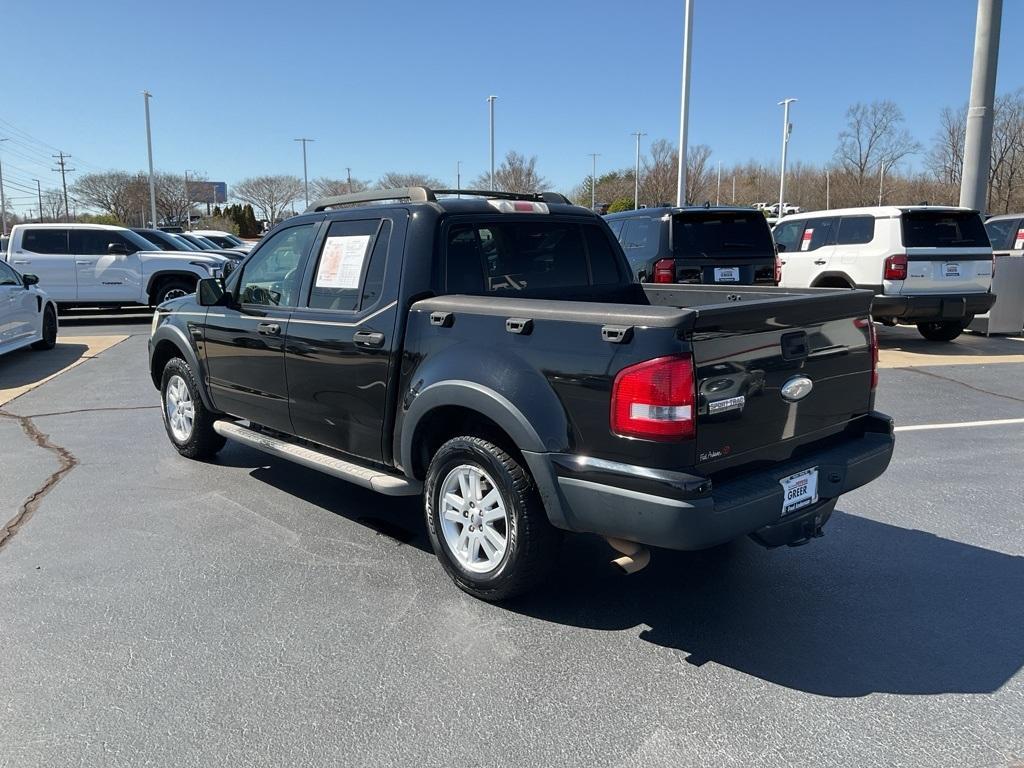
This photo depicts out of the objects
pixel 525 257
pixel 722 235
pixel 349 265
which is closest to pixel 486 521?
pixel 525 257

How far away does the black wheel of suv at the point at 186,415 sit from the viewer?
6191mm

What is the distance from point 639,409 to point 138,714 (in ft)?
7.08

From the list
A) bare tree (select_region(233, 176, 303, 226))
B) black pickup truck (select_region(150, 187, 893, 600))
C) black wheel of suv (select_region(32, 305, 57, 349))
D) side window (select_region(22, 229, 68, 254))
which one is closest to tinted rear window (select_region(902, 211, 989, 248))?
black pickup truck (select_region(150, 187, 893, 600))

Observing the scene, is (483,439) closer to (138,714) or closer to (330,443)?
(330,443)

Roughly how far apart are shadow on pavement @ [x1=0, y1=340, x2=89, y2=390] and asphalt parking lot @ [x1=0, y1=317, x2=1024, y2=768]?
5230 mm

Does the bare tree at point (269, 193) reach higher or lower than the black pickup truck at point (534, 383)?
higher

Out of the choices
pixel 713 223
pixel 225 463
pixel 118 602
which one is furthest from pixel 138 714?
pixel 713 223

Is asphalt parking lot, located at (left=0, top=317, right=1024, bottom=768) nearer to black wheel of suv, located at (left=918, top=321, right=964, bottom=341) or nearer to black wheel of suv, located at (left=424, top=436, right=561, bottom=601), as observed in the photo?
black wheel of suv, located at (left=424, top=436, right=561, bottom=601)

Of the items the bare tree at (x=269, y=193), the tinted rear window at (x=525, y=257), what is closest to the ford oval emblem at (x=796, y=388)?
the tinted rear window at (x=525, y=257)

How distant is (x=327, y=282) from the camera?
15.8 ft

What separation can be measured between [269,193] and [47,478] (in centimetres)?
9700

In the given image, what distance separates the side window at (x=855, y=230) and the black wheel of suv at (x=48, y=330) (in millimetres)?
11707

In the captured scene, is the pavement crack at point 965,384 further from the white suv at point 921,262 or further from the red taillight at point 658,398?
the red taillight at point 658,398

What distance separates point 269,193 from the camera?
318ft
